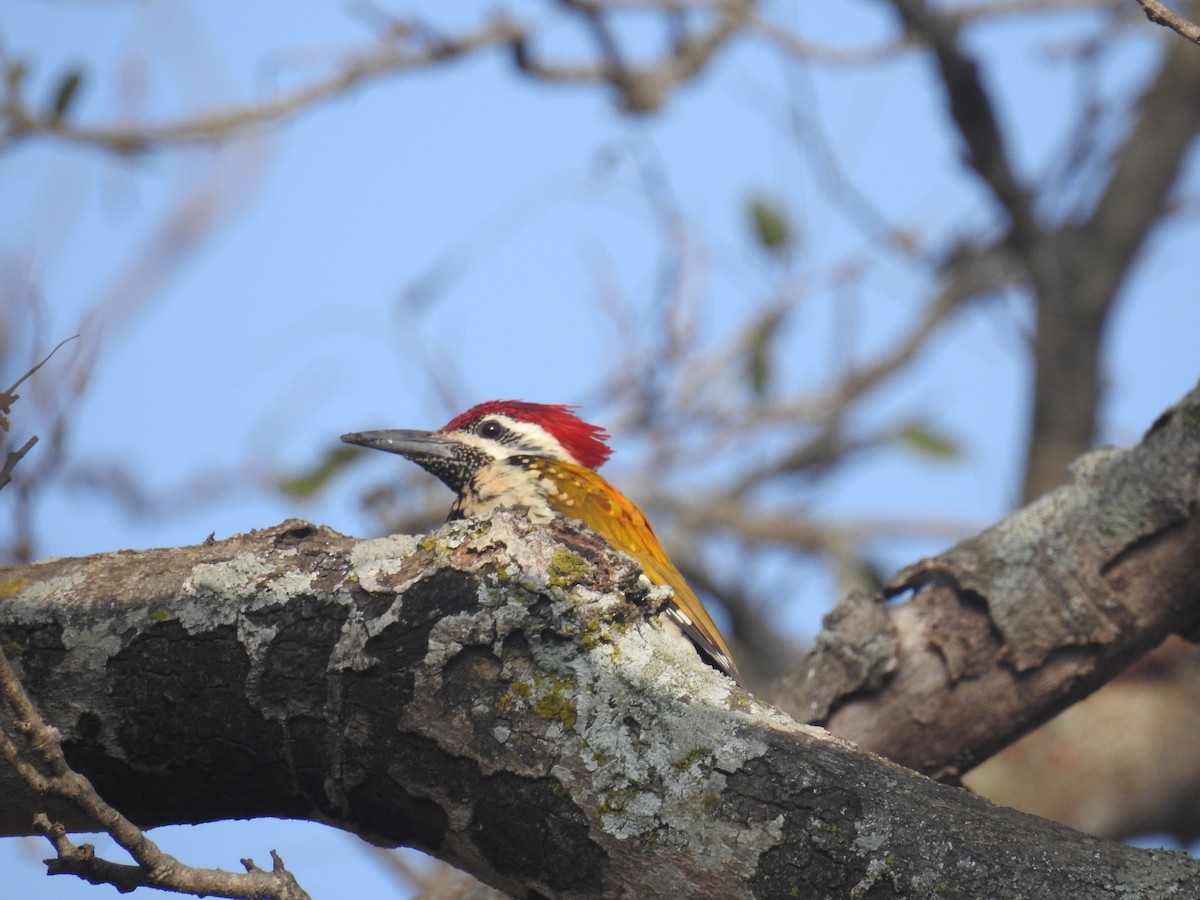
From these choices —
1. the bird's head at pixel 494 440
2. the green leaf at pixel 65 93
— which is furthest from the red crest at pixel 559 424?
the green leaf at pixel 65 93

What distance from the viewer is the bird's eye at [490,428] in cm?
490

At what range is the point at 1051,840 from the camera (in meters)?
1.94

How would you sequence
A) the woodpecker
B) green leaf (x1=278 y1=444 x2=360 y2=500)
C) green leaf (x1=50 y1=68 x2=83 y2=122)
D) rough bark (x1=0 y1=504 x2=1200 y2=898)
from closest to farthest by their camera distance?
rough bark (x1=0 y1=504 x2=1200 y2=898)
the woodpecker
green leaf (x1=50 y1=68 x2=83 y2=122)
green leaf (x1=278 y1=444 x2=360 y2=500)

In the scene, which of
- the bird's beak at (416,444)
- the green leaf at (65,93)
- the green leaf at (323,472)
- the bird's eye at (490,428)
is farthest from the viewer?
the green leaf at (323,472)

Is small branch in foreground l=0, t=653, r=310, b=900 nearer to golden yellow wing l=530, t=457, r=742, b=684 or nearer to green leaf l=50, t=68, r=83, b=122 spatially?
golden yellow wing l=530, t=457, r=742, b=684

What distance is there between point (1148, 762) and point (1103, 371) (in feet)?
6.30

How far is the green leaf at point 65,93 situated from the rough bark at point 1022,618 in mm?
4120

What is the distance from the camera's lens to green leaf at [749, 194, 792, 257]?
7.34 metres

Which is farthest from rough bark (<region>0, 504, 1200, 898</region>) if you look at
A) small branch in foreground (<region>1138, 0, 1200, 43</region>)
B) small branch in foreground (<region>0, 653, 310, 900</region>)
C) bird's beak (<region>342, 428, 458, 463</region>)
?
bird's beak (<region>342, 428, 458, 463</region>)

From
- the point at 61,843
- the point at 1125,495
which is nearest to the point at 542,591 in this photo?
the point at 61,843

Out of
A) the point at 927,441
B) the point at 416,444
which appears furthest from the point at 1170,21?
the point at 927,441

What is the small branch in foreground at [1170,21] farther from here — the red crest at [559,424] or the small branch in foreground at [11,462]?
the red crest at [559,424]

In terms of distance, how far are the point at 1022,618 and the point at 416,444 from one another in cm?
229

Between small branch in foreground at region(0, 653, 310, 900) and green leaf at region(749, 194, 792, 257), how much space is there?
229 inches
